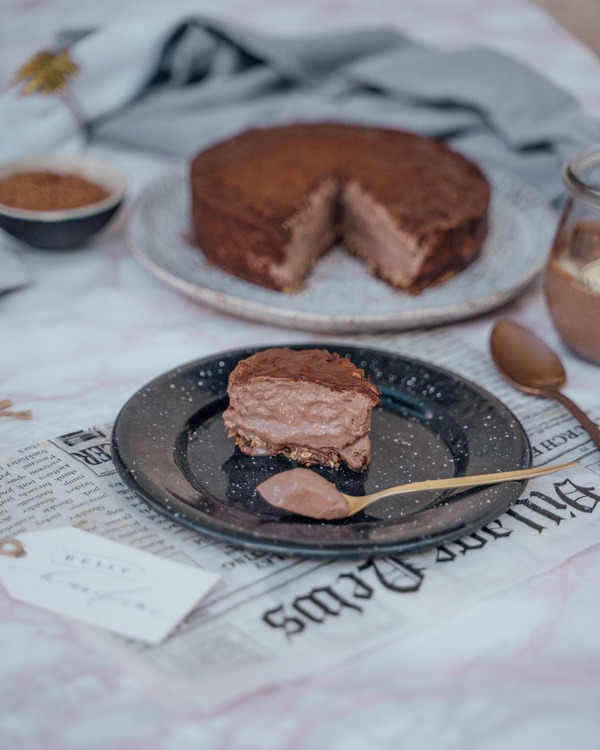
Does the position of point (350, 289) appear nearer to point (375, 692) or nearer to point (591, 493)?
point (591, 493)

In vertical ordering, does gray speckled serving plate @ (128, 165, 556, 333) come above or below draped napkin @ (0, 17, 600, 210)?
below

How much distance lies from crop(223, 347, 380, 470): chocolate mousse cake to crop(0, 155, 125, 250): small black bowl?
3.20 feet

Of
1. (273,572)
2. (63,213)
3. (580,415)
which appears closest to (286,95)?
(63,213)

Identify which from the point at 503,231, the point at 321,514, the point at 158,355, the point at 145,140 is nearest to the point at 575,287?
the point at 503,231

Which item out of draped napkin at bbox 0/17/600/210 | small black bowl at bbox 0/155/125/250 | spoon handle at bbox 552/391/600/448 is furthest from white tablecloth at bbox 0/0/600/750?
draped napkin at bbox 0/17/600/210

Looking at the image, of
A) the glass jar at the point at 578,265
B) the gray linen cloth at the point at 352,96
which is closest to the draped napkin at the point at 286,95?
the gray linen cloth at the point at 352,96

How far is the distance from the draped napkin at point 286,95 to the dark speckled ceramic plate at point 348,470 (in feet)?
4.38

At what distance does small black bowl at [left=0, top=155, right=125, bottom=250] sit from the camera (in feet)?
7.02

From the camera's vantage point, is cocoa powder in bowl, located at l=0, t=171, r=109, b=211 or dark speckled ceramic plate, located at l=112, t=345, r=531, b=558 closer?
dark speckled ceramic plate, located at l=112, t=345, r=531, b=558

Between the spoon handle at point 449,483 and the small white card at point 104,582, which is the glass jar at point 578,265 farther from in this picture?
the small white card at point 104,582

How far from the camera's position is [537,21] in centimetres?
390

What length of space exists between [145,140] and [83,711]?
90.5 inches

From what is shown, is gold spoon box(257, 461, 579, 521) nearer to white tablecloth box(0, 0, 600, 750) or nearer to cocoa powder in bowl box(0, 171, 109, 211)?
white tablecloth box(0, 0, 600, 750)

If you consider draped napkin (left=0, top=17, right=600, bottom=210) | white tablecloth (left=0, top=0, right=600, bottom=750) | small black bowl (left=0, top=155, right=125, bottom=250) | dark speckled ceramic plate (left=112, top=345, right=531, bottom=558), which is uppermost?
draped napkin (left=0, top=17, right=600, bottom=210)
